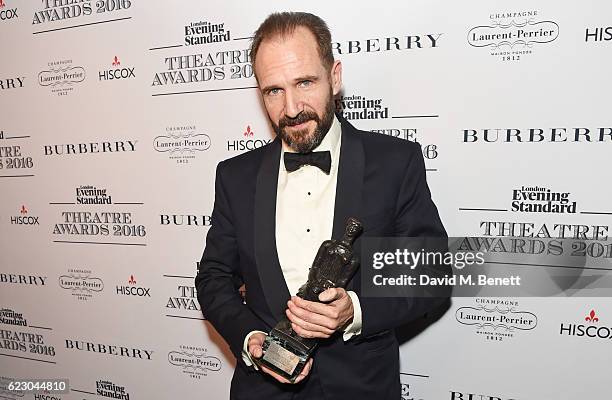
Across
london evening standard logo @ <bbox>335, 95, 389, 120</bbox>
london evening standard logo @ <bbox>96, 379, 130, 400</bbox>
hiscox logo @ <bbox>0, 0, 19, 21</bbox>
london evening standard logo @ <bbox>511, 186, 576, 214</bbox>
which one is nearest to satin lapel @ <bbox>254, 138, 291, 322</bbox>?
london evening standard logo @ <bbox>335, 95, 389, 120</bbox>

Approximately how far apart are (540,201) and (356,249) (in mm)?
760

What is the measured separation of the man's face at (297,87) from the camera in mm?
1270

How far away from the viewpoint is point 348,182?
4.29 ft

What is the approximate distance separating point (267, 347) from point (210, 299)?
35cm

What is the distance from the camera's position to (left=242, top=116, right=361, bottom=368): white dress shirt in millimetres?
1334

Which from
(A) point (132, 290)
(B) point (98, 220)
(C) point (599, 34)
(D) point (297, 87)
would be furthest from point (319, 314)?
(B) point (98, 220)

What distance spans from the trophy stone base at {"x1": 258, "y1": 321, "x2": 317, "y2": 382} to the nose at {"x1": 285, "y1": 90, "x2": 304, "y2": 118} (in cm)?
60

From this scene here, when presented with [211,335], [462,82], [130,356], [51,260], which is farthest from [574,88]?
[51,260]

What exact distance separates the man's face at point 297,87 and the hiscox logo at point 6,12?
1737mm

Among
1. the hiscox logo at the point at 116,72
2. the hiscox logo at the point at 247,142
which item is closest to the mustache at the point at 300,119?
the hiscox logo at the point at 247,142

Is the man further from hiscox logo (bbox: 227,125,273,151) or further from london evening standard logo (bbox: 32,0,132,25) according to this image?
london evening standard logo (bbox: 32,0,132,25)

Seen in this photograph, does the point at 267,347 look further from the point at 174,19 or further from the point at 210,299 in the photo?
the point at 174,19

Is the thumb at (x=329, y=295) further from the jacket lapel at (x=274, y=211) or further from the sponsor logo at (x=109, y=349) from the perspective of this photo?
the sponsor logo at (x=109, y=349)

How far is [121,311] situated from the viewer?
2.30 meters
